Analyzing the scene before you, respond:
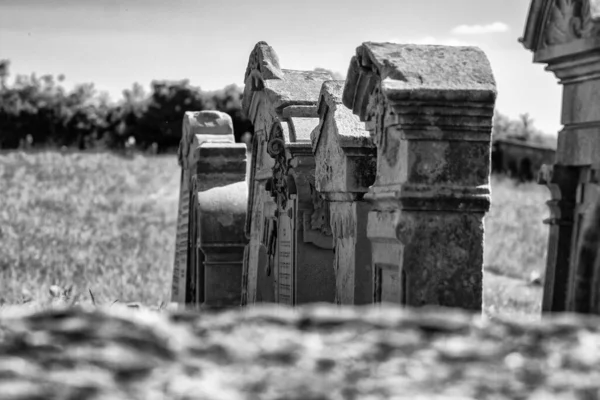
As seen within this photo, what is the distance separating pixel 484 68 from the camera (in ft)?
20.1

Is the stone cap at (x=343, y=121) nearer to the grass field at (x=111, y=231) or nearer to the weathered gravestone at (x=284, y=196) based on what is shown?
the weathered gravestone at (x=284, y=196)

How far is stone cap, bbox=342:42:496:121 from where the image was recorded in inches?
235

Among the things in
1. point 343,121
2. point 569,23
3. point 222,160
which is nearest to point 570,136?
point 569,23

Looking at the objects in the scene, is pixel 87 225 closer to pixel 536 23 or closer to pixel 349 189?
pixel 349 189

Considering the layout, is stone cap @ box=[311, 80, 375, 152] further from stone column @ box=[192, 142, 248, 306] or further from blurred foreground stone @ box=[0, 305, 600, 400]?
blurred foreground stone @ box=[0, 305, 600, 400]

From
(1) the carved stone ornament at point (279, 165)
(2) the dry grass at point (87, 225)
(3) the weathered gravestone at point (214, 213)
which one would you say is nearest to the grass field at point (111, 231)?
(2) the dry grass at point (87, 225)

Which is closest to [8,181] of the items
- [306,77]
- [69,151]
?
[69,151]

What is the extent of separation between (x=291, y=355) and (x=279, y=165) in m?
6.39

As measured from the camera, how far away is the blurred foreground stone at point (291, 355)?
3.24m

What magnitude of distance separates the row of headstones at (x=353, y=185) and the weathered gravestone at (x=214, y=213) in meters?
0.01

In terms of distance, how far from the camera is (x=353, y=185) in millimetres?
7598

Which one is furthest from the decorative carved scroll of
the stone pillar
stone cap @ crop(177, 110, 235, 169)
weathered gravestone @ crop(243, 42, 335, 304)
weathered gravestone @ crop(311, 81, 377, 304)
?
stone cap @ crop(177, 110, 235, 169)

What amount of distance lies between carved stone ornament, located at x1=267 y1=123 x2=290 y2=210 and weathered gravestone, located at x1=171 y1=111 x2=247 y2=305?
1.58m

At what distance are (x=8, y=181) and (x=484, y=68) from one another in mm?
20980
